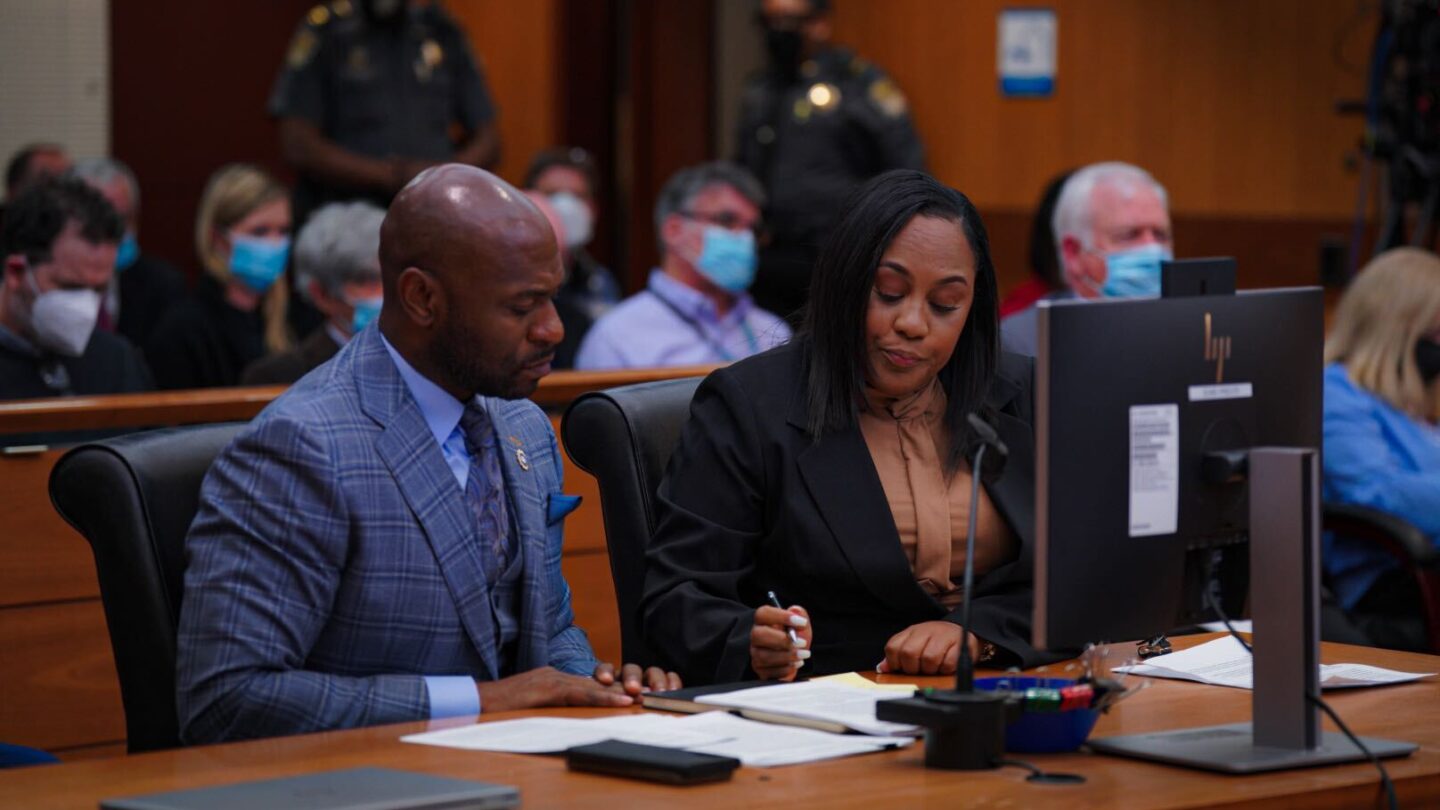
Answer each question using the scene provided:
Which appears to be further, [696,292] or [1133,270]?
[696,292]

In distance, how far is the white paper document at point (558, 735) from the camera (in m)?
2.13

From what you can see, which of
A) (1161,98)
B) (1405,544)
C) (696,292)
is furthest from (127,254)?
(1405,544)

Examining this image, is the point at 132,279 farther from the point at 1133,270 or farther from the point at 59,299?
the point at 1133,270

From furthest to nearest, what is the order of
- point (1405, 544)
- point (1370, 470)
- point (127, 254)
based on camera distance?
1. point (127, 254)
2. point (1370, 470)
3. point (1405, 544)

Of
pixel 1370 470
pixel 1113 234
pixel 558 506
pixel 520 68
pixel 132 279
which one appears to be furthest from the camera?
pixel 520 68

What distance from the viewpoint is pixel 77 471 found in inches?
97.2

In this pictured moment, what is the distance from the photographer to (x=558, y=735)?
2.19 m

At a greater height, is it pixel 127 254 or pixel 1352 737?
pixel 127 254

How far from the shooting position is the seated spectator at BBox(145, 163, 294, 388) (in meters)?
5.90

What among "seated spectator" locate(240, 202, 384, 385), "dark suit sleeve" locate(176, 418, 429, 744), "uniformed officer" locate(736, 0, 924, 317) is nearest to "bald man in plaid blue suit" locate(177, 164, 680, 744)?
"dark suit sleeve" locate(176, 418, 429, 744)

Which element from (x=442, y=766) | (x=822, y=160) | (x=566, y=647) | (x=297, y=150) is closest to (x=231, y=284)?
(x=297, y=150)

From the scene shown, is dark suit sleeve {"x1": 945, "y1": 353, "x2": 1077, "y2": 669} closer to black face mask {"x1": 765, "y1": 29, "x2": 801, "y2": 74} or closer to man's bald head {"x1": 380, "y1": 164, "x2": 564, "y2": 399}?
man's bald head {"x1": 380, "y1": 164, "x2": 564, "y2": 399}

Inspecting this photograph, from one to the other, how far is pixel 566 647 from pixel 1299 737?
102 centimetres

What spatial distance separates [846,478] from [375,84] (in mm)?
5085
